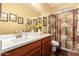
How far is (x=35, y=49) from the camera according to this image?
179 cm

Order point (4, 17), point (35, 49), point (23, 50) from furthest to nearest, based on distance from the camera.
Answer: point (35, 49) < point (4, 17) < point (23, 50)

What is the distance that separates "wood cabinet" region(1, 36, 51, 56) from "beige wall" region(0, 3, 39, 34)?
1.05ft

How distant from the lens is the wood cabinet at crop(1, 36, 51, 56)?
146 cm

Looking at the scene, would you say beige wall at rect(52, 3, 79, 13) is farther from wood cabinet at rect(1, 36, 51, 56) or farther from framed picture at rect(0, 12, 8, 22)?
framed picture at rect(0, 12, 8, 22)

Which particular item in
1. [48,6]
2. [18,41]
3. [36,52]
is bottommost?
[36,52]

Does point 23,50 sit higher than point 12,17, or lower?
lower

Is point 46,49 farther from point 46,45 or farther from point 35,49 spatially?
point 35,49

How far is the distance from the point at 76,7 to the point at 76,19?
0.61 ft

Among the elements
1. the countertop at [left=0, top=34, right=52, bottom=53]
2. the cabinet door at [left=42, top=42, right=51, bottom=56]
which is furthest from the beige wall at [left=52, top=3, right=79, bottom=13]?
the cabinet door at [left=42, top=42, right=51, bottom=56]

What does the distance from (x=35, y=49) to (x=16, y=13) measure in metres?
0.62

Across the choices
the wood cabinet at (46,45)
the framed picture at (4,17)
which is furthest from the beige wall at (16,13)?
the wood cabinet at (46,45)

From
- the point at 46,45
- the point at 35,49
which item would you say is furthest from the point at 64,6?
the point at 35,49

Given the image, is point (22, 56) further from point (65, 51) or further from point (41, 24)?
point (65, 51)

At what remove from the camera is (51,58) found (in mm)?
1778
